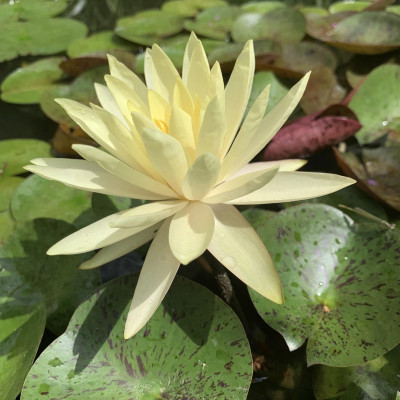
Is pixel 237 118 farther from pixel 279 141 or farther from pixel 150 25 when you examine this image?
pixel 150 25

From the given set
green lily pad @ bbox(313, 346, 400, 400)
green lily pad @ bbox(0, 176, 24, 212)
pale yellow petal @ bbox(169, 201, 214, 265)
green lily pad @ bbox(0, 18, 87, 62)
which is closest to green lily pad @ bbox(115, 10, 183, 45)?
green lily pad @ bbox(0, 18, 87, 62)

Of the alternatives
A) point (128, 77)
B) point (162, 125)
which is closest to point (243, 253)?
point (162, 125)

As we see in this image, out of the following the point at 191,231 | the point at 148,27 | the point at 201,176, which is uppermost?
the point at 201,176

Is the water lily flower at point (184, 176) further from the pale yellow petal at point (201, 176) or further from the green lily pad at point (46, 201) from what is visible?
the green lily pad at point (46, 201)

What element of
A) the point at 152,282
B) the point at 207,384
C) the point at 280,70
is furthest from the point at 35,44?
the point at 207,384

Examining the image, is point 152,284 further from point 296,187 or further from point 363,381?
point 363,381
